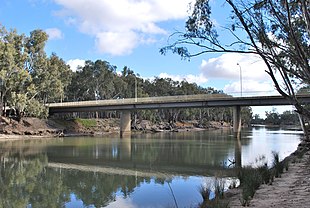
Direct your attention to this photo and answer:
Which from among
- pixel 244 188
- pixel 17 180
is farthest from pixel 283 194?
pixel 17 180

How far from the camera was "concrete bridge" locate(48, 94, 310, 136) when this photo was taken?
51.6 meters

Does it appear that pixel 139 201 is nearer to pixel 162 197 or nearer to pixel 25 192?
pixel 162 197

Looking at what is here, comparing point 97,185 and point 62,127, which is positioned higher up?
point 62,127

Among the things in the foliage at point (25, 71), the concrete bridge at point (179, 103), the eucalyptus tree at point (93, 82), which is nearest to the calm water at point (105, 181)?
the concrete bridge at point (179, 103)

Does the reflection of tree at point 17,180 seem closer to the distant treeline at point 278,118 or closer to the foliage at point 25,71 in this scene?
the foliage at point 25,71

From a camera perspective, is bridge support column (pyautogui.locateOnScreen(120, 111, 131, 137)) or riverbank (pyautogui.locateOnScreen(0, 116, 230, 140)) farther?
bridge support column (pyautogui.locateOnScreen(120, 111, 131, 137))

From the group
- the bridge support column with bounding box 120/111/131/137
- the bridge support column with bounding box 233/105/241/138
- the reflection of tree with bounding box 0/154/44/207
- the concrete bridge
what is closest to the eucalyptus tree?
the concrete bridge

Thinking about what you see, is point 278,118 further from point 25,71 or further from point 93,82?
point 25,71

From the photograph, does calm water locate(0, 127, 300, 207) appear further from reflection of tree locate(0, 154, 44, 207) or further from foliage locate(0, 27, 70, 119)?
foliage locate(0, 27, 70, 119)

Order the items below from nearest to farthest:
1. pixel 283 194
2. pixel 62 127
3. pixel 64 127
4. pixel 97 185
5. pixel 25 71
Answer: pixel 283 194 < pixel 97 185 < pixel 25 71 < pixel 62 127 < pixel 64 127

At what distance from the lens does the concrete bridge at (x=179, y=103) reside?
5162cm

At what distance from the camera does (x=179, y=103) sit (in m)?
60.2

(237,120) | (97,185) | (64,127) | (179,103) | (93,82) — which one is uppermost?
(93,82)

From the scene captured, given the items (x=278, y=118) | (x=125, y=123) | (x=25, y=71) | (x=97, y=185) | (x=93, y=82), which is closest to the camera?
(x=97, y=185)
